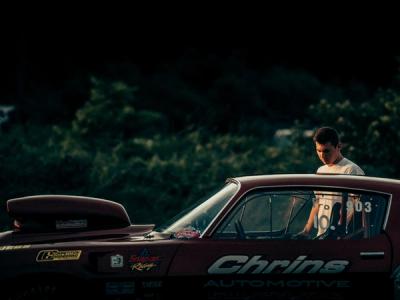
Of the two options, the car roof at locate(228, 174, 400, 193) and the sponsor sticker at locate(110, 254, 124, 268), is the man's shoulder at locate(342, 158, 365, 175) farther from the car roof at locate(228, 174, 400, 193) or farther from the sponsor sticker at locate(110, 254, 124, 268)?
the sponsor sticker at locate(110, 254, 124, 268)

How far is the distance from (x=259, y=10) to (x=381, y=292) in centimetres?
3628

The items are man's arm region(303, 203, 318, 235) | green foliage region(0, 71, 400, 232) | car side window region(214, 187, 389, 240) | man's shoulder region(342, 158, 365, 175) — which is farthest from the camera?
green foliage region(0, 71, 400, 232)

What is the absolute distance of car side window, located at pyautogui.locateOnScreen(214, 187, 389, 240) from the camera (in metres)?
6.65

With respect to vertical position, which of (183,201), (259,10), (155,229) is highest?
(259,10)

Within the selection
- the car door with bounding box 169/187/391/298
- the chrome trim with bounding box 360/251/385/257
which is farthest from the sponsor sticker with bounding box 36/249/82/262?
the chrome trim with bounding box 360/251/385/257

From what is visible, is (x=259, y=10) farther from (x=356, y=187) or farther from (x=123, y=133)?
(x=356, y=187)

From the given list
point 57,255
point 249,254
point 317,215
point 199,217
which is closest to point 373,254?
point 317,215

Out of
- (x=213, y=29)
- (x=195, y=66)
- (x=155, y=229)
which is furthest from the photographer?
(x=213, y=29)

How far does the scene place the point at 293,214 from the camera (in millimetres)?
6891

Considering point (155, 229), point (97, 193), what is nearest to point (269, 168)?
point (97, 193)

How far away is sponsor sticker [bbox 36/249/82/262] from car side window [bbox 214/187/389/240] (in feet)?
3.25

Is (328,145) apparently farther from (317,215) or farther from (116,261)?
(116,261)

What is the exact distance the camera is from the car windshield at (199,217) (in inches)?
268

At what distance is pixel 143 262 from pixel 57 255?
2.00 ft
